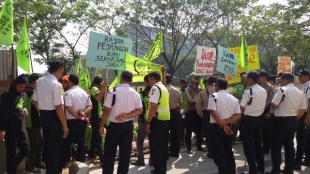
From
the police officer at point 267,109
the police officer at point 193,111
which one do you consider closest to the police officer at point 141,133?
the police officer at point 193,111

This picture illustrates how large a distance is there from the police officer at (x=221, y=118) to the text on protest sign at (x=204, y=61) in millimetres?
2898

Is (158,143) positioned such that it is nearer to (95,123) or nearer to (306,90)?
(95,123)

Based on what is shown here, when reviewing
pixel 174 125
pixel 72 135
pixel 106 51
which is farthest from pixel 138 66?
pixel 72 135

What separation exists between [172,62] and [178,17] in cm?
450

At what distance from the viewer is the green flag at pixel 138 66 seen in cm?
727

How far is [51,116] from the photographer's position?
558 centimetres

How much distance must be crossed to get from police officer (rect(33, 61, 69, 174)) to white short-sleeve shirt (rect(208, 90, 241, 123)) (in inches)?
96.3

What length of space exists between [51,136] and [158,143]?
1.81 metres

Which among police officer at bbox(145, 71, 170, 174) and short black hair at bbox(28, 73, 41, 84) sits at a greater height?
short black hair at bbox(28, 73, 41, 84)

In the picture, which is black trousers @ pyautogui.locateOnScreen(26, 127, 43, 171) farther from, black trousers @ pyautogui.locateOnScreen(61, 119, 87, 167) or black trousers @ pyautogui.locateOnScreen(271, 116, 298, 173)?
black trousers @ pyautogui.locateOnScreen(271, 116, 298, 173)

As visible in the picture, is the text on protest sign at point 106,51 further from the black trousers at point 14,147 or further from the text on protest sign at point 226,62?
the text on protest sign at point 226,62

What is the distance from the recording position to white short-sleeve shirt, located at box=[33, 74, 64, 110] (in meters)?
5.44

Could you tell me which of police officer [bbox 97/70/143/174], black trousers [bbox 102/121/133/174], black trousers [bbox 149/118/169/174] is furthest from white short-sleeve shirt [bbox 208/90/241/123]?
black trousers [bbox 102/121/133/174]

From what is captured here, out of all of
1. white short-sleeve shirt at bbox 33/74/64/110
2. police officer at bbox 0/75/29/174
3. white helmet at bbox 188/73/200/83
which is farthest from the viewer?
white helmet at bbox 188/73/200/83
